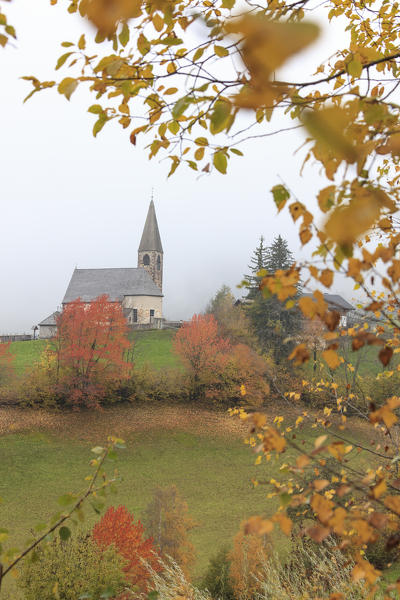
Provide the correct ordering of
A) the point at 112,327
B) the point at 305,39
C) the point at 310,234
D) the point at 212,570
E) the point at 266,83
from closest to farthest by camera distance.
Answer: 1. the point at 305,39
2. the point at 266,83
3. the point at 310,234
4. the point at 212,570
5. the point at 112,327

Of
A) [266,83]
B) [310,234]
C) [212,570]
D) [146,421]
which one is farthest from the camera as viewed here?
[146,421]

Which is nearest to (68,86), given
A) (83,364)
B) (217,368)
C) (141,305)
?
(83,364)

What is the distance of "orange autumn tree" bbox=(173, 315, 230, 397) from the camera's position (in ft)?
104

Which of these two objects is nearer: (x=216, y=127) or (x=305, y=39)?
(x=305, y=39)

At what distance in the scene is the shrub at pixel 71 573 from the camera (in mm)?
7695

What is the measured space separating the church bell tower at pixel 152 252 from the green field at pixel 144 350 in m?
19.3

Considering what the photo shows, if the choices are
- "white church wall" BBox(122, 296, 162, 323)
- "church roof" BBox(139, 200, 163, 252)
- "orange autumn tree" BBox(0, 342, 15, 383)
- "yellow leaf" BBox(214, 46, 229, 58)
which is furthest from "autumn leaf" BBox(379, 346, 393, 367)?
"church roof" BBox(139, 200, 163, 252)

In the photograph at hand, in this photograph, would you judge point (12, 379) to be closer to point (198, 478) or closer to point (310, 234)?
point (198, 478)

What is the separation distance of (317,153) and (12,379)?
3230 centimetres

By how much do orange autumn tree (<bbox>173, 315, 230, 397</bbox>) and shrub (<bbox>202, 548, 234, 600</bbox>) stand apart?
2054 centimetres

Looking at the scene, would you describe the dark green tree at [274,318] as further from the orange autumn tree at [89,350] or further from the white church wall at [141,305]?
the white church wall at [141,305]

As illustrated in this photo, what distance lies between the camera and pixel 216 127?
4.96 feet

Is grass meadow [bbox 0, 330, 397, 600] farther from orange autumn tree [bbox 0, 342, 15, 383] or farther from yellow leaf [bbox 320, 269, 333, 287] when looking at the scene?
yellow leaf [bbox 320, 269, 333, 287]

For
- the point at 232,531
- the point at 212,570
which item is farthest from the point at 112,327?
the point at 212,570
